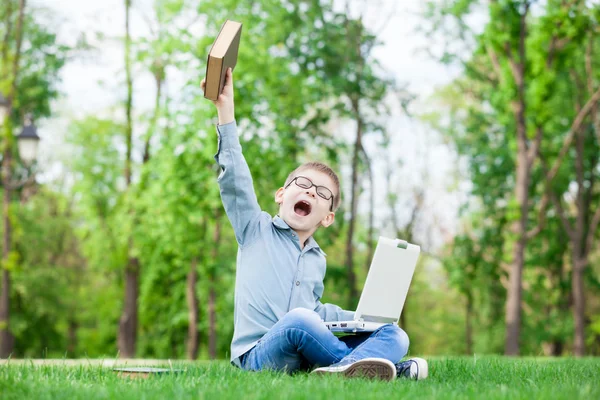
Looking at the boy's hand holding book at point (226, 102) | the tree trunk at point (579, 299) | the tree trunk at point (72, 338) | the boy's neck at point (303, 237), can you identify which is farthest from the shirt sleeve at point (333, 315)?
the tree trunk at point (72, 338)

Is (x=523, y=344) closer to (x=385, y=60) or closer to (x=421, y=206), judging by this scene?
(x=421, y=206)

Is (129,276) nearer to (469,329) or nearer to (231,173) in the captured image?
(469,329)

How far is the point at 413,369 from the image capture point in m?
4.31

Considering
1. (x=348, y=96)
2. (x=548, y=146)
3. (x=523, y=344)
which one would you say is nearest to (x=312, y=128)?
(x=348, y=96)

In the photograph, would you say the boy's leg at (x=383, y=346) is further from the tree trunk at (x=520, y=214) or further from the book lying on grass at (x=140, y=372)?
the tree trunk at (x=520, y=214)

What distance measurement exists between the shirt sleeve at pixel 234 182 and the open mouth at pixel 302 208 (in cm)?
32

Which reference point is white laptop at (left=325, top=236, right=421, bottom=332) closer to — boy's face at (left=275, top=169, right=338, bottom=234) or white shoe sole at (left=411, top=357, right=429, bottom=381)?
white shoe sole at (left=411, top=357, right=429, bottom=381)

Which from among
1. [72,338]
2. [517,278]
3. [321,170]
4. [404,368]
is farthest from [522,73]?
[72,338]

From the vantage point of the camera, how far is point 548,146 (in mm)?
23188

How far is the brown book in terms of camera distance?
14.0 feet

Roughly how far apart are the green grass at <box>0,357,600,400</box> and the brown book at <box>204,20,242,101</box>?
5.52ft

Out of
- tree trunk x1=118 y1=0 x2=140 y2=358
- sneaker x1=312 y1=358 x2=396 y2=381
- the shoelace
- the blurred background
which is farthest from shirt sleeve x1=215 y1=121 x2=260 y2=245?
tree trunk x1=118 y1=0 x2=140 y2=358

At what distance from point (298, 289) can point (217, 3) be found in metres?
12.3

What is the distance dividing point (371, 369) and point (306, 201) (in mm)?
1241
